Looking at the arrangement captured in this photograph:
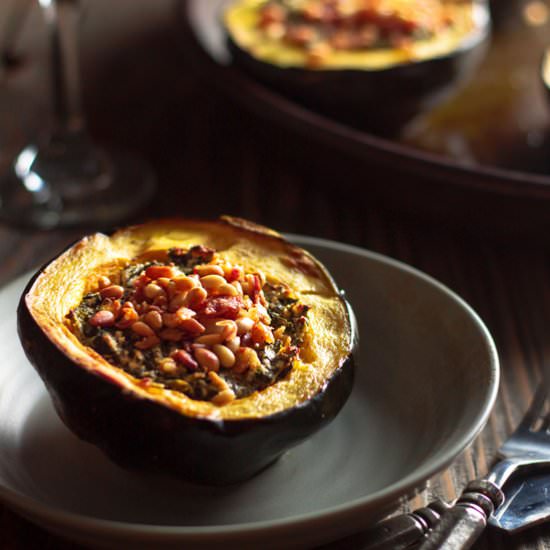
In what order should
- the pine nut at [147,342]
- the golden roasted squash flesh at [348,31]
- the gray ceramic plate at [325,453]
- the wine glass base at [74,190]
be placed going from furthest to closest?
the golden roasted squash flesh at [348,31] → the wine glass base at [74,190] → the pine nut at [147,342] → the gray ceramic plate at [325,453]

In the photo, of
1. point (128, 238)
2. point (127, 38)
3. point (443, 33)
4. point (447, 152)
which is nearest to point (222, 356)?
point (128, 238)

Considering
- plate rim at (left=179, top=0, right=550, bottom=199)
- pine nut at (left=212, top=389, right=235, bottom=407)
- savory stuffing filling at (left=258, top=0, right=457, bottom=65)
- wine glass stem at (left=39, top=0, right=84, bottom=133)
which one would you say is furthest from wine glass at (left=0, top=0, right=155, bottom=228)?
pine nut at (left=212, top=389, right=235, bottom=407)

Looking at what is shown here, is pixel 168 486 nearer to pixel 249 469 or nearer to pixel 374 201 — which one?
pixel 249 469

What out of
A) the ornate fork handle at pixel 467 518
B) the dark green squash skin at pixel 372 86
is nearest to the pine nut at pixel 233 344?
the ornate fork handle at pixel 467 518

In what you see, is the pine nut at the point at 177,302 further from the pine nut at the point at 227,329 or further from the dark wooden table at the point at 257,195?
the dark wooden table at the point at 257,195

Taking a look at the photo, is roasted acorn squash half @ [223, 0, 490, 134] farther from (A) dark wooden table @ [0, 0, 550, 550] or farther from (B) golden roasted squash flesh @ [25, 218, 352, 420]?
(B) golden roasted squash flesh @ [25, 218, 352, 420]
